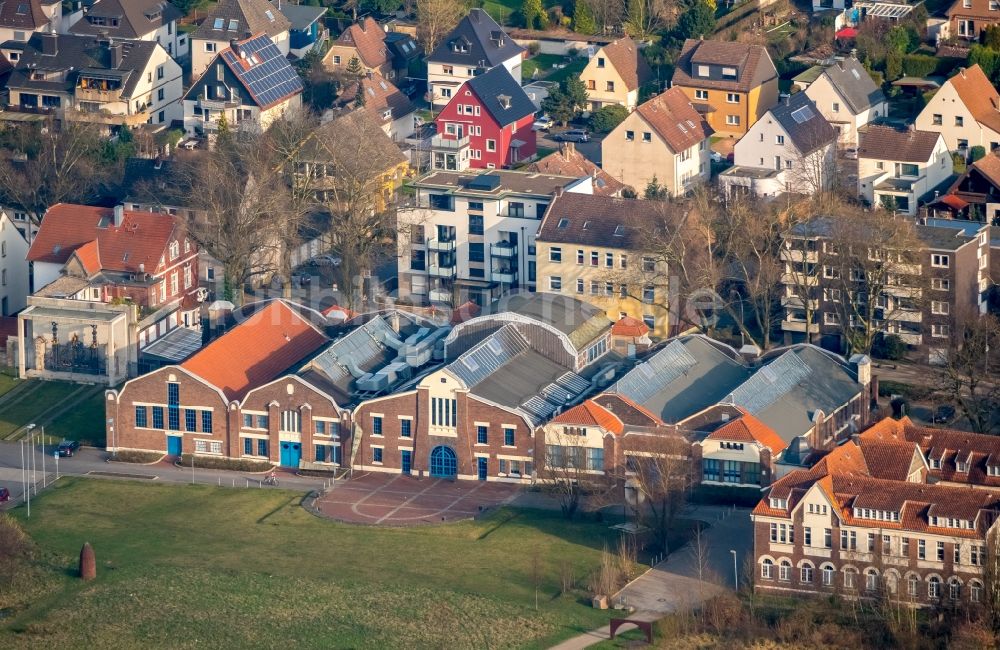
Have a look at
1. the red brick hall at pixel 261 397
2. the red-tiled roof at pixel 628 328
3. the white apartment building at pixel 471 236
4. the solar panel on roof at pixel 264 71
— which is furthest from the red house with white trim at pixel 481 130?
the red brick hall at pixel 261 397

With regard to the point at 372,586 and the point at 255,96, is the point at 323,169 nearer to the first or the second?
the point at 255,96

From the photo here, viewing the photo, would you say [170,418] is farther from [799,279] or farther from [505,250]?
[799,279]

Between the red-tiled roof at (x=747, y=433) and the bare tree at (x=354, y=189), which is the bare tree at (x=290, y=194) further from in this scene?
the red-tiled roof at (x=747, y=433)

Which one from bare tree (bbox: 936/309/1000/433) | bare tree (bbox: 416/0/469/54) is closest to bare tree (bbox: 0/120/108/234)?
bare tree (bbox: 416/0/469/54)

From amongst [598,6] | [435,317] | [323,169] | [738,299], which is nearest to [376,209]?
[323,169]

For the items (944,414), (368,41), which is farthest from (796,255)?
(368,41)

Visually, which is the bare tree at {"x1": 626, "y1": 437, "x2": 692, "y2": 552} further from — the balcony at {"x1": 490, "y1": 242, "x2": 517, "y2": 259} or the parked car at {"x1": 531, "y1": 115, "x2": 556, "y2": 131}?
the parked car at {"x1": 531, "y1": 115, "x2": 556, "y2": 131}
